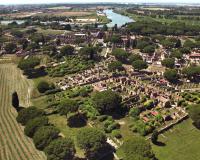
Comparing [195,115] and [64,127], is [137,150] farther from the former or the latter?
[64,127]

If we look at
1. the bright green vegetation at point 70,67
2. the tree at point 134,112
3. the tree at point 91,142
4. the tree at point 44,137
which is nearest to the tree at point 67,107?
the tree at point 44,137

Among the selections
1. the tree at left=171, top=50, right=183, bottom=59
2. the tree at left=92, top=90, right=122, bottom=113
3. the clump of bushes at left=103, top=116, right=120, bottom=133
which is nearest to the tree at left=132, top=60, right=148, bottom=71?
the tree at left=171, top=50, right=183, bottom=59

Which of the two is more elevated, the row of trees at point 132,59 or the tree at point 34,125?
the tree at point 34,125

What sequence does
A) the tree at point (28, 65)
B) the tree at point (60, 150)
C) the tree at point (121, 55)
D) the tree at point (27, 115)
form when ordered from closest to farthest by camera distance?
the tree at point (60, 150) → the tree at point (27, 115) → the tree at point (28, 65) → the tree at point (121, 55)

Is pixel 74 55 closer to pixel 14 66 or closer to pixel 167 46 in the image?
pixel 14 66

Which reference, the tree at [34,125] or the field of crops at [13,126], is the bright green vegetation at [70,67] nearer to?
the field of crops at [13,126]

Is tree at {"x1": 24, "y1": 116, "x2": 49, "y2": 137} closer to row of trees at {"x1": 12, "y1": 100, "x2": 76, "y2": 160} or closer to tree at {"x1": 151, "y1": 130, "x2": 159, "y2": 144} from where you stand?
row of trees at {"x1": 12, "y1": 100, "x2": 76, "y2": 160}
